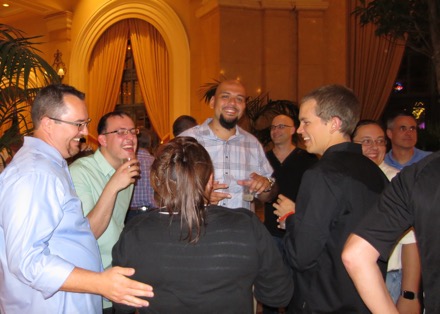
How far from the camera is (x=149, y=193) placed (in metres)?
4.11

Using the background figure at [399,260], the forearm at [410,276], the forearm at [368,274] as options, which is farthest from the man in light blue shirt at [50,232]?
the forearm at [410,276]

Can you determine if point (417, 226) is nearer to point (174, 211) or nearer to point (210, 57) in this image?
point (174, 211)

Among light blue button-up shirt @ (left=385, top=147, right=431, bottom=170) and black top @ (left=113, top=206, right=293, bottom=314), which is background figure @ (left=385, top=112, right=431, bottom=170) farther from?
black top @ (left=113, top=206, right=293, bottom=314)

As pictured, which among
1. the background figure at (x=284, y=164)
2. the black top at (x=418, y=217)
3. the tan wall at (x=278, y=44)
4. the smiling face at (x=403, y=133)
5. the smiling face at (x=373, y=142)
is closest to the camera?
the black top at (x=418, y=217)

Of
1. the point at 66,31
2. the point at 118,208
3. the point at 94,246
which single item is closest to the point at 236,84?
the point at 118,208

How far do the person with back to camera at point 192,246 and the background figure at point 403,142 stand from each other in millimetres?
2307

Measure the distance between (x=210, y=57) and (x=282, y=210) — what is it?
5706mm

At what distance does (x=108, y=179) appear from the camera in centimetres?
250

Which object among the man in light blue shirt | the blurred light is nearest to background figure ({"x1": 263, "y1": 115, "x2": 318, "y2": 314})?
the man in light blue shirt

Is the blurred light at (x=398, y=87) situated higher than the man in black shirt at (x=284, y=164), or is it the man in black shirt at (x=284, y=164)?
the blurred light at (x=398, y=87)

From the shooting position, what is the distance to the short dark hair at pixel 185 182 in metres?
1.45

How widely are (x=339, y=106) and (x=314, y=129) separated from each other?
0.15 metres

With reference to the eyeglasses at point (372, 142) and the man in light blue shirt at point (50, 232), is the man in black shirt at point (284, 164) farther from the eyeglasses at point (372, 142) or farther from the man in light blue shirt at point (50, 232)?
the man in light blue shirt at point (50, 232)

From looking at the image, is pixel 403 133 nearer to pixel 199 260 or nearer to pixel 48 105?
pixel 199 260
